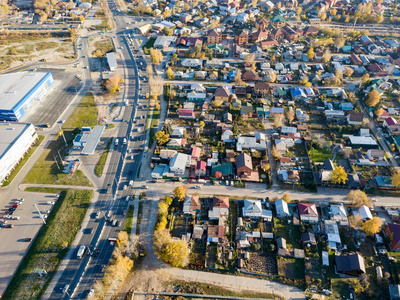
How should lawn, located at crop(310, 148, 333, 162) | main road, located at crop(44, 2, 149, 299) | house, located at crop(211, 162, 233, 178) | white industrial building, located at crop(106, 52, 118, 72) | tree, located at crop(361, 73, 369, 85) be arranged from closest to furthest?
main road, located at crop(44, 2, 149, 299), house, located at crop(211, 162, 233, 178), lawn, located at crop(310, 148, 333, 162), tree, located at crop(361, 73, 369, 85), white industrial building, located at crop(106, 52, 118, 72)

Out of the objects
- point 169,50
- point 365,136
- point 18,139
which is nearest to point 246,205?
point 365,136

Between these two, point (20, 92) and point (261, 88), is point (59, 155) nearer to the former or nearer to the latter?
point (20, 92)

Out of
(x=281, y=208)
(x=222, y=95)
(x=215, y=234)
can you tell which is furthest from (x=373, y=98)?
(x=215, y=234)

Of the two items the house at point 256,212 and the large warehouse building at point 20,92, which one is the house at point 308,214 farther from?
the large warehouse building at point 20,92

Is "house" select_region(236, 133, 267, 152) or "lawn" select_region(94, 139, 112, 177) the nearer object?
"lawn" select_region(94, 139, 112, 177)

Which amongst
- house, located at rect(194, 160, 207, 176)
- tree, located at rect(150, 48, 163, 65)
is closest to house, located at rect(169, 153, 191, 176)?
house, located at rect(194, 160, 207, 176)

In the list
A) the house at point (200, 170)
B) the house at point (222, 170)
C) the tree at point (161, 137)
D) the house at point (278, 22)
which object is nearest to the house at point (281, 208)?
the house at point (222, 170)

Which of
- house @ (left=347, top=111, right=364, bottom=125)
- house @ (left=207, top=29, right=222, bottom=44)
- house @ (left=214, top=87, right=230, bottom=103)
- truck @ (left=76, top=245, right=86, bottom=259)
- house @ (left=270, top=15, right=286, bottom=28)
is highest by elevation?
house @ (left=270, top=15, right=286, bottom=28)

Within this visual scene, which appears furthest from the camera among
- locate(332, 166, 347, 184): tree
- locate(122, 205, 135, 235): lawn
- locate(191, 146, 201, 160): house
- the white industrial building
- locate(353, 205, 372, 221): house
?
the white industrial building

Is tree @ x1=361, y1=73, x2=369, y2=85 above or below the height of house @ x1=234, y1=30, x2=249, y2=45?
below

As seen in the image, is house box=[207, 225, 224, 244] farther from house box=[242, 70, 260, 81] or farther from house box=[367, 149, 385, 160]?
house box=[242, 70, 260, 81]
